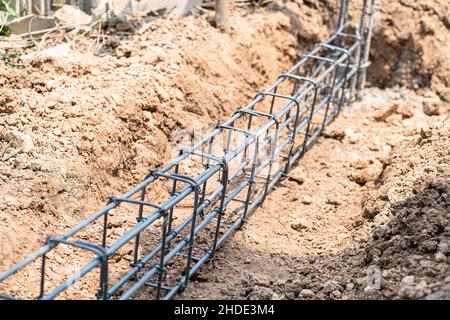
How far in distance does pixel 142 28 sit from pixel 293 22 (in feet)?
7.02

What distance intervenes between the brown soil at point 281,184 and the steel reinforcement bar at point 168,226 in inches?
3.3

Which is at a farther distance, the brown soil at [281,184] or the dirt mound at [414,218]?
the brown soil at [281,184]

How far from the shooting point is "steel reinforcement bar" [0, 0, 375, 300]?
5008 millimetres

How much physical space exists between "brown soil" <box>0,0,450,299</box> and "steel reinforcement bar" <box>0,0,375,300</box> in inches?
3.3

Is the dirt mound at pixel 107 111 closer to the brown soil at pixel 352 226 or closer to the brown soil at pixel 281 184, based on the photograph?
the brown soil at pixel 281 184

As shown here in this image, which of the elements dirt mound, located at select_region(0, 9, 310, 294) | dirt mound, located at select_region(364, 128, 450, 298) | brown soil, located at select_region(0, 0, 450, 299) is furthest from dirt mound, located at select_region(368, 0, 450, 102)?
dirt mound, located at select_region(364, 128, 450, 298)

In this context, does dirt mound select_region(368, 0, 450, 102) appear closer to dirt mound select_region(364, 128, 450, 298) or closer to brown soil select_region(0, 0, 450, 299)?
brown soil select_region(0, 0, 450, 299)

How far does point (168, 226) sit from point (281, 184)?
2.30 metres

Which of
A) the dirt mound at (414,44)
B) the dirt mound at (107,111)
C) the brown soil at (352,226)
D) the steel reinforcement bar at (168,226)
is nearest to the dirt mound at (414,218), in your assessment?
the brown soil at (352,226)

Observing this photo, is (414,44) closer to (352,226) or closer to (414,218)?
(352,226)

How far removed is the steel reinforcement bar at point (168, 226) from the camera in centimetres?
501
